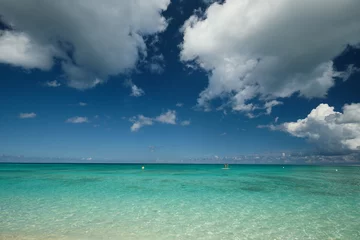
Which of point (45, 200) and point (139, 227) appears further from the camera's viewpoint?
point (45, 200)

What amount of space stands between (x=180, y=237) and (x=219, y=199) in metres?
8.43

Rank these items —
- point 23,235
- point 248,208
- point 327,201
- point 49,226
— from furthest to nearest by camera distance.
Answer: point 327,201 → point 248,208 → point 49,226 → point 23,235

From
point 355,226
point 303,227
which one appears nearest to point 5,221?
point 303,227

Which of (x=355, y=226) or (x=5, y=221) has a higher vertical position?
(x=5, y=221)

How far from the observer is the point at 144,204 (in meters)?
14.5

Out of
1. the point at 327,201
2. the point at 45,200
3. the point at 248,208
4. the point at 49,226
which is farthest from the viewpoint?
the point at 327,201

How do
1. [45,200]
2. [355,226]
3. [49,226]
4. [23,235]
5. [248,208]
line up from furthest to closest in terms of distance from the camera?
[45,200], [248,208], [355,226], [49,226], [23,235]

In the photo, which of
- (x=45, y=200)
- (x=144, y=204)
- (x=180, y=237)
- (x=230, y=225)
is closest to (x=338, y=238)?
(x=230, y=225)

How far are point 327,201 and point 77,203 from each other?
19091 mm

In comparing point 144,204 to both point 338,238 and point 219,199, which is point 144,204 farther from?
point 338,238

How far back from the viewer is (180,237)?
28.9 ft

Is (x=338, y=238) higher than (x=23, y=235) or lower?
lower

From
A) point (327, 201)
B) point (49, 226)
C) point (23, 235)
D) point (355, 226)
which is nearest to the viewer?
point (23, 235)

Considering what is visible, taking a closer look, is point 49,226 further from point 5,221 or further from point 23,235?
point 5,221
